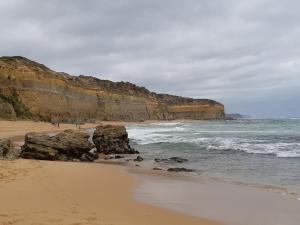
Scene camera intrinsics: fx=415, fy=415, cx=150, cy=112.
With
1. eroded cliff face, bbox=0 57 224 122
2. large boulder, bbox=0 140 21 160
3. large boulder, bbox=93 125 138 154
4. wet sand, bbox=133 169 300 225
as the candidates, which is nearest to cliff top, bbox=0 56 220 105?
eroded cliff face, bbox=0 57 224 122

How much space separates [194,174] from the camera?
14.6 m

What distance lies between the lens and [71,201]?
8.41 metres

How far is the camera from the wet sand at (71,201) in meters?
6.88

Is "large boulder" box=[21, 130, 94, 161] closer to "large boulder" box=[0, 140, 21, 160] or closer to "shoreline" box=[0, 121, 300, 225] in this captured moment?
"large boulder" box=[0, 140, 21, 160]

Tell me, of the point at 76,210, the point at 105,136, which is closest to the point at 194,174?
the point at 76,210

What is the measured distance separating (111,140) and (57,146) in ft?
19.4

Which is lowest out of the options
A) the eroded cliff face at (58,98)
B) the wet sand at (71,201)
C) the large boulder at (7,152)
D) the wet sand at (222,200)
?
the wet sand at (222,200)

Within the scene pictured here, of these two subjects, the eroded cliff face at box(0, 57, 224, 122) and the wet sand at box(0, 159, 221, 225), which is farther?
the eroded cliff face at box(0, 57, 224, 122)

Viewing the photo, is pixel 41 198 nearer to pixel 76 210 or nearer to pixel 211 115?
pixel 76 210

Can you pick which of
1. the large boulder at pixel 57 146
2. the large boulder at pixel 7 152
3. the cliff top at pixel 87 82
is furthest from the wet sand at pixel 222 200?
the cliff top at pixel 87 82

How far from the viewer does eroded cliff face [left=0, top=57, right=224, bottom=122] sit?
195 ft

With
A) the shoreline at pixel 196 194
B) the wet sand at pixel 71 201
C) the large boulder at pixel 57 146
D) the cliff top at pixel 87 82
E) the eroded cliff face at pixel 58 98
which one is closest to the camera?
the wet sand at pixel 71 201

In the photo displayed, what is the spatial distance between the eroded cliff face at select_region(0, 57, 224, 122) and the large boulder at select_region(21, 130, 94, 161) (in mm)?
36395

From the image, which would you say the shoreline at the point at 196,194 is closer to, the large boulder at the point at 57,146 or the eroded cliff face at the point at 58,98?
the large boulder at the point at 57,146
